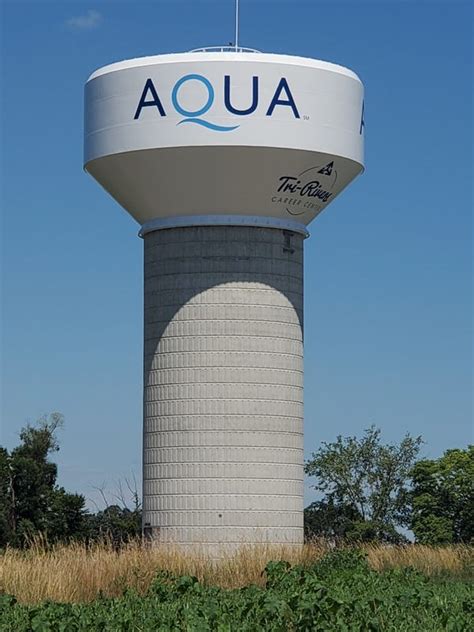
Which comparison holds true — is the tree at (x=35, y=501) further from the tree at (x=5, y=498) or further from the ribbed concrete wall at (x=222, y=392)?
the ribbed concrete wall at (x=222, y=392)

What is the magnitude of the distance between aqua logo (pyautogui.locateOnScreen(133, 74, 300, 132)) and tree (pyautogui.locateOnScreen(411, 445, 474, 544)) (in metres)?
23.7

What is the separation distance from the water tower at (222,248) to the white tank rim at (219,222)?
0.13ft

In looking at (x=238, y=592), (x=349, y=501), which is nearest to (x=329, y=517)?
(x=349, y=501)

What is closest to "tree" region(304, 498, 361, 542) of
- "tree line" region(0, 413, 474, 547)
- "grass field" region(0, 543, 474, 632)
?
"tree line" region(0, 413, 474, 547)

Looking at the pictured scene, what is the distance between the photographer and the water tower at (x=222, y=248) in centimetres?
3309

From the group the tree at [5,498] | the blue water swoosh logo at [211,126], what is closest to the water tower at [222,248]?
the blue water swoosh logo at [211,126]

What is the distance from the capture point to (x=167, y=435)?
34.3 metres

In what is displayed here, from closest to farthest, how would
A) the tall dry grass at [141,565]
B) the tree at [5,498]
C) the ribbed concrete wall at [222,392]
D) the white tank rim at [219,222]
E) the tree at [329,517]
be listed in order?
the tall dry grass at [141,565] < the ribbed concrete wall at [222,392] < the white tank rim at [219,222] < the tree at [5,498] < the tree at [329,517]

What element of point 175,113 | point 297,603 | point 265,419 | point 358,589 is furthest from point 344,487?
point 297,603

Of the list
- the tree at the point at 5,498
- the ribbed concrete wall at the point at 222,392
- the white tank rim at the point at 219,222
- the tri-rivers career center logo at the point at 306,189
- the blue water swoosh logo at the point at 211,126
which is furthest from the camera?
the tree at the point at 5,498

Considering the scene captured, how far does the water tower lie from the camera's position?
33094 millimetres

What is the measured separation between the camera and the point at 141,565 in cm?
2977

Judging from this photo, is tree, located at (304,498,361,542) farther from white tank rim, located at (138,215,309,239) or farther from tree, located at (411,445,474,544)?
white tank rim, located at (138,215,309,239)

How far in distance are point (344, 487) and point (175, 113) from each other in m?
28.5
